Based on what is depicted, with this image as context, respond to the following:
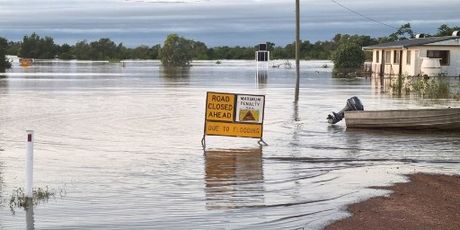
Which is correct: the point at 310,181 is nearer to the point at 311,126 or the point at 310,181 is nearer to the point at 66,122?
the point at 311,126

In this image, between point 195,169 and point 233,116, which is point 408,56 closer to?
point 233,116

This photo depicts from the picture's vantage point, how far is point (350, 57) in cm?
9375

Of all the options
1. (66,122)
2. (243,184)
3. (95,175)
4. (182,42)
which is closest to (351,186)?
(243,184)

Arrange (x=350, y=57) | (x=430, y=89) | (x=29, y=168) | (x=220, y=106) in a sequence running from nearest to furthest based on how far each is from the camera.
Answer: (x=29, y=168) → (x=220, y=106) → (x=430, y=89) → (x=350, y=57)

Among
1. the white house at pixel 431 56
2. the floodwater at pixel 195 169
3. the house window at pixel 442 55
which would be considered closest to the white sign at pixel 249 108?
the floodwater at pixel 195 169

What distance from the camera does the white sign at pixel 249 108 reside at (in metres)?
19.5

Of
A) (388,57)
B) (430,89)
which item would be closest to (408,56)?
(388,57)

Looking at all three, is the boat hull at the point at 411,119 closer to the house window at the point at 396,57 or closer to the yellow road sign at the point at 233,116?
the yellow road sign at the point at 233,116

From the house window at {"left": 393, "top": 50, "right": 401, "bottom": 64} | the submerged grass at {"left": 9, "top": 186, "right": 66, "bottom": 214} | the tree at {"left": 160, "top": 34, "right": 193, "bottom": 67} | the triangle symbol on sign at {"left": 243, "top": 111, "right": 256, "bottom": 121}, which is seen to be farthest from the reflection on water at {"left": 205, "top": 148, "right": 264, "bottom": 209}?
the tree at {"left": 160, "top": 34, "right": 193, "bottom": 67}

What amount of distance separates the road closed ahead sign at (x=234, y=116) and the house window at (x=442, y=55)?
49.2 metres

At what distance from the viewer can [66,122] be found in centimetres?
2731

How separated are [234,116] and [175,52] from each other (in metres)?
137

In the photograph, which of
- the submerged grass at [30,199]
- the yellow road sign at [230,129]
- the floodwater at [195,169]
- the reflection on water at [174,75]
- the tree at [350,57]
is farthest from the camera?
the tree at [350,57]

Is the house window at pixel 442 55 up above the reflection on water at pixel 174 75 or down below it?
above
